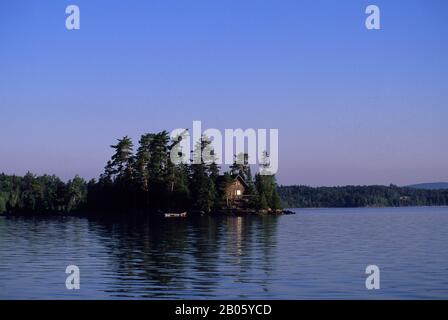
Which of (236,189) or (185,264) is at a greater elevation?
(236,189)

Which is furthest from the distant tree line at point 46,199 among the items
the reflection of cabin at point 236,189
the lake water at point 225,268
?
the lake water at point 225,268

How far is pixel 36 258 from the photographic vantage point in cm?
3578

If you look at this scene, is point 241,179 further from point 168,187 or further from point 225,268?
point 225,268

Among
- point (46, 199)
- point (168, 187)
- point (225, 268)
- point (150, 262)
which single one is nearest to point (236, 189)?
point (168, 187)

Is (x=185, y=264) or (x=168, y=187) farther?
(x=168, y=187)

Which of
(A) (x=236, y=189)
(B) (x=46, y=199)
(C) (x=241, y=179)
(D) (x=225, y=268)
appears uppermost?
(C) (x=241, y=179)

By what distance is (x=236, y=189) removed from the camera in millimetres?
114000

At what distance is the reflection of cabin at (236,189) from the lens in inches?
4416

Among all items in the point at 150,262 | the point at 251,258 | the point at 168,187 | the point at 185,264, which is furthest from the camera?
the point at 168,187

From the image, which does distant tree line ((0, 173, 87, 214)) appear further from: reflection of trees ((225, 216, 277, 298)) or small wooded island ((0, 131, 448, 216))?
reflection of trees ((225, 216, 277, 298))

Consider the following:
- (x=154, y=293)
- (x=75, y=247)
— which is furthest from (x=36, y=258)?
(x=154, y=293)

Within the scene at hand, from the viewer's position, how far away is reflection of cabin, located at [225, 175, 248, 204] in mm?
112156

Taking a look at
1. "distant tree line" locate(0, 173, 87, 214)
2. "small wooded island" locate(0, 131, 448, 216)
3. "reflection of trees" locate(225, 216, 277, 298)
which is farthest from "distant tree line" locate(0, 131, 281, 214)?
"reflection of trees" locate(225, 216, 277, 298)

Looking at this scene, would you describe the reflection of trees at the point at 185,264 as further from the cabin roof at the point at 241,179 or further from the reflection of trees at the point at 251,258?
the cabin roof at the point at 241,179
